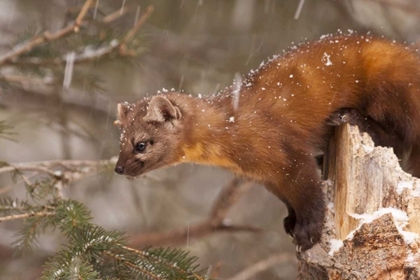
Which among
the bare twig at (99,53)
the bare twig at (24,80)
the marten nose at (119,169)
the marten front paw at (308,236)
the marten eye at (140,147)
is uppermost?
the bare twig at (99,53)

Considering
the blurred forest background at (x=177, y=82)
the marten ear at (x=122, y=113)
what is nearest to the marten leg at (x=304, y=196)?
the marten ear at (x=122, y=113)

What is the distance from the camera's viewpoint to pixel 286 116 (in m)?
3.76

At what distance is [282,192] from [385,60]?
108 cm

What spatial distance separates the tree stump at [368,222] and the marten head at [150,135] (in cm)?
105

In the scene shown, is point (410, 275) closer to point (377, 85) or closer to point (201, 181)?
point (377, 85)

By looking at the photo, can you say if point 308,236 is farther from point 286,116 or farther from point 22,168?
point 22,168

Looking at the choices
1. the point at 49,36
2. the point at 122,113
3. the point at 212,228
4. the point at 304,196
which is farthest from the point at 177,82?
the point at 304,196

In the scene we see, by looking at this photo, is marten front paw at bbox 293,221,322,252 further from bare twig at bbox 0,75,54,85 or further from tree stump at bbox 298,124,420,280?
bare twig at bbox 0,75,54,85

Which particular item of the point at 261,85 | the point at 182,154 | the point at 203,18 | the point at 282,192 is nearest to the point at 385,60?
the point at 261,85

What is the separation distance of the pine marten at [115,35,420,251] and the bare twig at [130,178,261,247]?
1747 millimetres

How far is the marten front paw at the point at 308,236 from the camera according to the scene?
329 centimetres

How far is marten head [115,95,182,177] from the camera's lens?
12.2ft

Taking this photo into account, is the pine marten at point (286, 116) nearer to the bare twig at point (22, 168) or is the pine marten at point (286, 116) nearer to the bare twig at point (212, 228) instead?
the bare twig at point (22, 168)

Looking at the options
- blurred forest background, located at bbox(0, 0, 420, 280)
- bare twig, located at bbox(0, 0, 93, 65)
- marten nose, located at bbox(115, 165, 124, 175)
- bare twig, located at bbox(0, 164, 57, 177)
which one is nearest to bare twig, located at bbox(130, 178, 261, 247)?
blurred forest background, located at bbox(0, 0, 420, 280)
